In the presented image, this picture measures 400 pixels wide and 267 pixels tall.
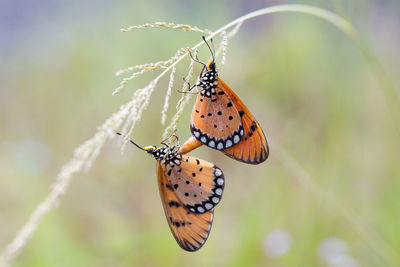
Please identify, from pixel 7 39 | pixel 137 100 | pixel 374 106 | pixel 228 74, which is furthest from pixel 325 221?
pixel 7 39

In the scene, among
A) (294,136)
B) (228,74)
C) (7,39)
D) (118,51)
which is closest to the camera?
(294,136)

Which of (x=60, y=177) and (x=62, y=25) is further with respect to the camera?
(x=62, y=25)

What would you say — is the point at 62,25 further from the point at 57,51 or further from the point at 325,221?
the point at 325,221

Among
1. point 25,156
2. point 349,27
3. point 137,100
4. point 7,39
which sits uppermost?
point 7,39

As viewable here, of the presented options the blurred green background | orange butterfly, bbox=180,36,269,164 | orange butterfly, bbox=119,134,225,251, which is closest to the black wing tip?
orange butterfly, bbox=180,36,269,164

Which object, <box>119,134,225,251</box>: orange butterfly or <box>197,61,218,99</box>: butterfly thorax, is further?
<box>119,134,225,251</box>: orange butterfly

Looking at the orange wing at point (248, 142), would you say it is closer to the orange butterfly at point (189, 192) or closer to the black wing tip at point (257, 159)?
the black wing tip at point (257, 159)

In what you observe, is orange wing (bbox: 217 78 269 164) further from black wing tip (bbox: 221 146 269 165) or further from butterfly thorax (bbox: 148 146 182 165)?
butterfly thorax (bbox: 148 146 182 165)
